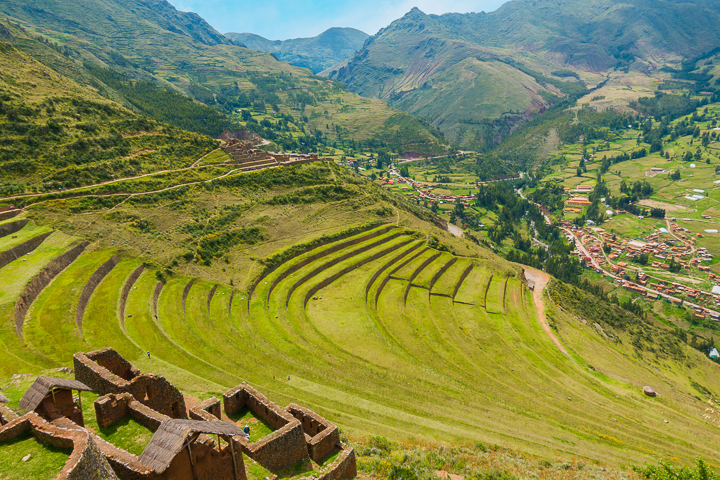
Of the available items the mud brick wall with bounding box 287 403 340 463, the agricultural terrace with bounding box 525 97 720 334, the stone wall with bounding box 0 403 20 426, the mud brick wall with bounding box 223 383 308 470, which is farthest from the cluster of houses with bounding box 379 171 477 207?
the stone wall with bounding box 0 403 20 426

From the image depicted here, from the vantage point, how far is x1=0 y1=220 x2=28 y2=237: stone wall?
37.6 metres

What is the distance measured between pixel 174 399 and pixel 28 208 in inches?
1602

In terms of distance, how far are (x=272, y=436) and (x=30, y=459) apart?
830 centimetres

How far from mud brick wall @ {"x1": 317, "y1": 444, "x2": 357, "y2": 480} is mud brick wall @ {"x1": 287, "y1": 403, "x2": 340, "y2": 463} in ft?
2.56

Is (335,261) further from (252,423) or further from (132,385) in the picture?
(132,385)

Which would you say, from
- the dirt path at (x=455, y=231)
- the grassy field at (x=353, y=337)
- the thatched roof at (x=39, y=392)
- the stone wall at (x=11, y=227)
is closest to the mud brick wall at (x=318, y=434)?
the grassy field at (x=353, y=337)

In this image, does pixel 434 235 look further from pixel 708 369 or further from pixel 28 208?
pixel 28 208

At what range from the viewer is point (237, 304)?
4041 cm

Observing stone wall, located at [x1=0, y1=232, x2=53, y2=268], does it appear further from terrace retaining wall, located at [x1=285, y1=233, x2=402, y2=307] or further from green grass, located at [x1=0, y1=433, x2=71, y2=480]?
green grass, located at [x1=0, y1=433, x2=71, y2=480]

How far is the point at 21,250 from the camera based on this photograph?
116 ft

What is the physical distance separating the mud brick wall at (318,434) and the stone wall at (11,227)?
39.0 metres

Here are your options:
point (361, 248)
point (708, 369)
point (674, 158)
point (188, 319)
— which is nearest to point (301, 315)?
point (188, 319)

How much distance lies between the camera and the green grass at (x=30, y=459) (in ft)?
30.6

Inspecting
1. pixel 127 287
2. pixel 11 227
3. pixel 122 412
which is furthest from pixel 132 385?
pixel 11 227
